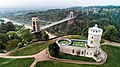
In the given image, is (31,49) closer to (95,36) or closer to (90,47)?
(90,47)

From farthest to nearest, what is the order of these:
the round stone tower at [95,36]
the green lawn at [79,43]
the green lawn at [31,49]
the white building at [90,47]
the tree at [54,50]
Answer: the green lawn at [31,49] → the green lawn at [79,43] → the round stone tower at [95,36] → the white building at [90,47] → the tree at [54,50]

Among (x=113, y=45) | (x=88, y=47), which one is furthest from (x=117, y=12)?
(x=88, y=47)

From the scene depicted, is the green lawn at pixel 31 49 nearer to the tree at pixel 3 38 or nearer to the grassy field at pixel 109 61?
the grassy field at pixel 109 61

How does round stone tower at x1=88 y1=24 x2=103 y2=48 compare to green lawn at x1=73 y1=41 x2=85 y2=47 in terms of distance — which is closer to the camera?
round stone tower at x1=88 y1=24 x2=103 y2=48

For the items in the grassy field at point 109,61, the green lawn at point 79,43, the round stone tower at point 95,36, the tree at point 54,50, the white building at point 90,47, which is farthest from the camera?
the green lawn at point 79,43

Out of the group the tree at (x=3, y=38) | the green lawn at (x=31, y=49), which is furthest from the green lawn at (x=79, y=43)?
the tree at (x=3, y=38)

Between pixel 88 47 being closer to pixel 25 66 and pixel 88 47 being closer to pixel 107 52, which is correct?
pixel 107 52

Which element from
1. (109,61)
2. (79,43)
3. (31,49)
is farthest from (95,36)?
(31,49)

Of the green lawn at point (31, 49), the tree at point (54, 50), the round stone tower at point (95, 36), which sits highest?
the round stone tower at point (95, 36)

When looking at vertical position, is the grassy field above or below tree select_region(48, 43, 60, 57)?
below

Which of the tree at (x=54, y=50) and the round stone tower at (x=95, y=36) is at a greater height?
the round stone tower at (x=95, y=36)

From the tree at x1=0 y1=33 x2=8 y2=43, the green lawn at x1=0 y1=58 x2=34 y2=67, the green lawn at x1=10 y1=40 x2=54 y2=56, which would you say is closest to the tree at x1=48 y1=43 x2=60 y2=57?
the green lawn at x1=0 y1=58 x2=34 y2=67

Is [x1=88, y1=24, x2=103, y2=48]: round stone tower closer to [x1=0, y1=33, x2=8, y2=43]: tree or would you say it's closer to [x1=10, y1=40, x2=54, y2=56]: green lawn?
[x1=10, y1=40, x2=54, y2=56]: green lawn
